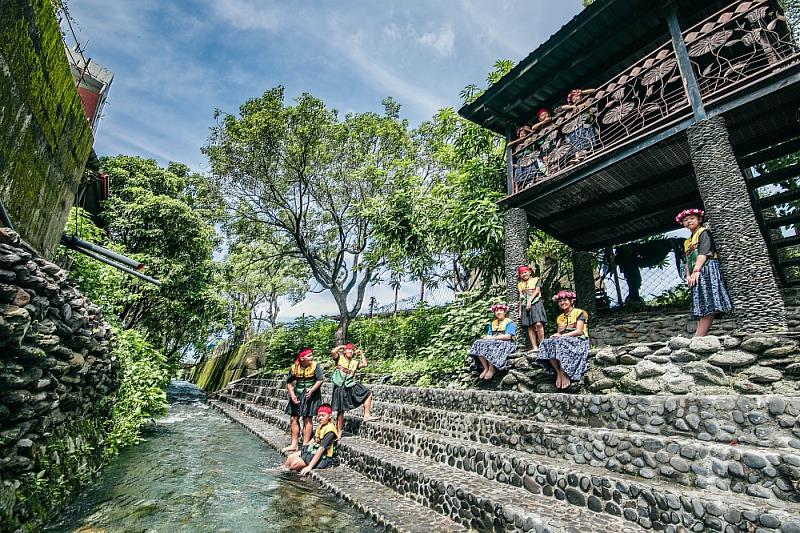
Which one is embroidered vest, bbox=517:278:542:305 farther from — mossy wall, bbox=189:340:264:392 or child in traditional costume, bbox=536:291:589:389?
mossy wall, bbox=189:340:264:392

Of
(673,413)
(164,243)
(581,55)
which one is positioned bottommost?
(673,413)

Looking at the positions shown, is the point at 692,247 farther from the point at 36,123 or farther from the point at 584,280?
the point at 36,123

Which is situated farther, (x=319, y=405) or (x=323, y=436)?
(x=319, y=405)

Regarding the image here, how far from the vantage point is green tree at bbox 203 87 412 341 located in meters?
15.0

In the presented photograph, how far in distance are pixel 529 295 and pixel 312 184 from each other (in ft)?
41.1

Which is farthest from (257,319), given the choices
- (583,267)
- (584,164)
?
(584,164)

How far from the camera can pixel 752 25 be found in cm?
577

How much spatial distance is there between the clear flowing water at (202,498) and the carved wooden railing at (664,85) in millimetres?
6290

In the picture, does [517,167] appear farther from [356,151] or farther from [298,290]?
[298,290]

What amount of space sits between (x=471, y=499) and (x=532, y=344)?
365cm

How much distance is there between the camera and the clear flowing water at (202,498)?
373 cm

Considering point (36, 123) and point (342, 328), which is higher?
point (36, 123)

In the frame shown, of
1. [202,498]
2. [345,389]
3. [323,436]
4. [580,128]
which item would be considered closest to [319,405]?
[345,389]

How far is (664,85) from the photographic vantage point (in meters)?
5.84
